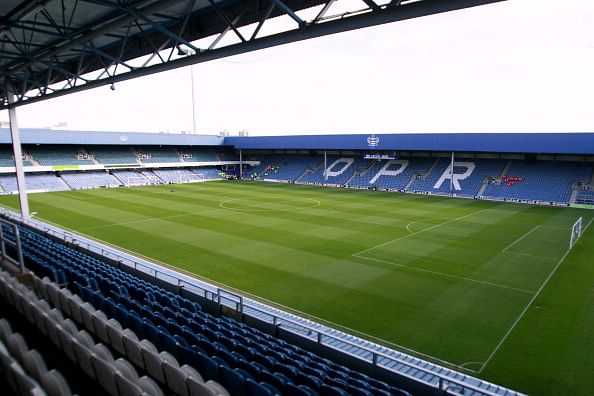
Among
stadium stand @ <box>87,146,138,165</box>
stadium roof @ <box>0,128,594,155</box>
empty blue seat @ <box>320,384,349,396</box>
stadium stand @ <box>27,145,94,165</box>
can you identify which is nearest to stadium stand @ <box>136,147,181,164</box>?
stadium stand @ <box>87,146,138,165</box>

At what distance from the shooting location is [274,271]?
47.5ft

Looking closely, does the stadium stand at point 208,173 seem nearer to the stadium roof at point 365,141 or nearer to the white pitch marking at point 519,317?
the stadium roof at point 365,141

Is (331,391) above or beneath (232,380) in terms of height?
beneath

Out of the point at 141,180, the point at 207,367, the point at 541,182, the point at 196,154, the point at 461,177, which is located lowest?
the point at 141,180

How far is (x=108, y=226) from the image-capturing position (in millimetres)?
22141

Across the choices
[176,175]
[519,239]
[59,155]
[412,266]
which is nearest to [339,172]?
[176,175]

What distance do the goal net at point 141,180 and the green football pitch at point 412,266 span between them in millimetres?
15996

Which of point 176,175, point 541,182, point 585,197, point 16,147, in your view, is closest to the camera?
point 16,147

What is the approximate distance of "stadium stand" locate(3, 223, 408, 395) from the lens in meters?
4.79

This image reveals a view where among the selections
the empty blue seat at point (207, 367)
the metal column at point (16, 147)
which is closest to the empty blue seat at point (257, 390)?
the empty blue seat at point (207, 367)

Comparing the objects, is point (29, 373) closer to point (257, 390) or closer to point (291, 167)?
point (257, 390)

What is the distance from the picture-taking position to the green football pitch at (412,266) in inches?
365

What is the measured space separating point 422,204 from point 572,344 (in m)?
22.3

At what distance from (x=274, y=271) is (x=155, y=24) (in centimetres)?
935
